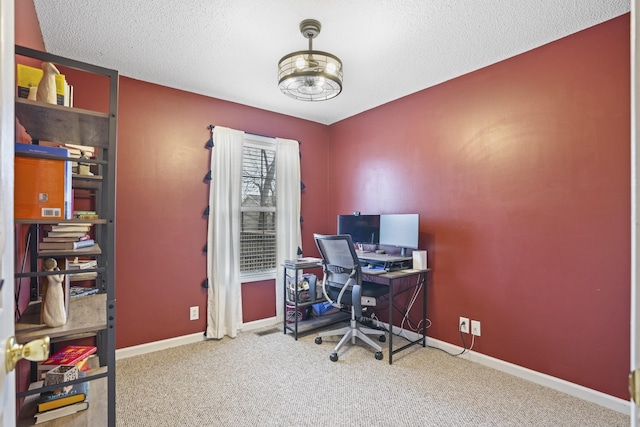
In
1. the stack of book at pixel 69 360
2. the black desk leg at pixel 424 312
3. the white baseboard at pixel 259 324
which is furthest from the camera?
the white baseboard at pixel 259 324

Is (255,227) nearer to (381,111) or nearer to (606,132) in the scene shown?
(381,111)

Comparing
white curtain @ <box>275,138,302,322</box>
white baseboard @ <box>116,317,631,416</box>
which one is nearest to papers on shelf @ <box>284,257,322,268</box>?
white curtain @ <box>275,138,302,322</box>

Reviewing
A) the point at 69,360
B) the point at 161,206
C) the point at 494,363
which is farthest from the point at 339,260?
the point at 69,360

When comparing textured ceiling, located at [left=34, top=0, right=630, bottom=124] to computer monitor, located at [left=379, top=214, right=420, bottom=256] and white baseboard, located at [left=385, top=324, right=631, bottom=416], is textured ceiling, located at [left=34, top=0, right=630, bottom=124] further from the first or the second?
white baseboard, located at [left=385, top=324, right=631, bottom=416]

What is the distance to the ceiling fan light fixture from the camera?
6.72 ft

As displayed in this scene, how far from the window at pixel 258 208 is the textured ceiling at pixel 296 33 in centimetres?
83

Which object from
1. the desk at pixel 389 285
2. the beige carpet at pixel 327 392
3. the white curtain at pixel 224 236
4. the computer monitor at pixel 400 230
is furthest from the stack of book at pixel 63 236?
the computer monitor at pixel 400 230

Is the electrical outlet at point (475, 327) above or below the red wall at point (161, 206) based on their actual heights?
below

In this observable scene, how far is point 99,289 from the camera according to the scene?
2078mm

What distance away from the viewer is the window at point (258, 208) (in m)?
3.59

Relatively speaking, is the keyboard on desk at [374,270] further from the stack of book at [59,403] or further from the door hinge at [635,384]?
the door hinge at [635,384]

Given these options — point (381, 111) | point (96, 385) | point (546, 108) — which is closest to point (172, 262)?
point (96, 385)

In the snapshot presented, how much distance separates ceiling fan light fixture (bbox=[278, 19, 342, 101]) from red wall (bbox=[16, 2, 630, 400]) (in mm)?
1325

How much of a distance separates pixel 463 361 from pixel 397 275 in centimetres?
89
